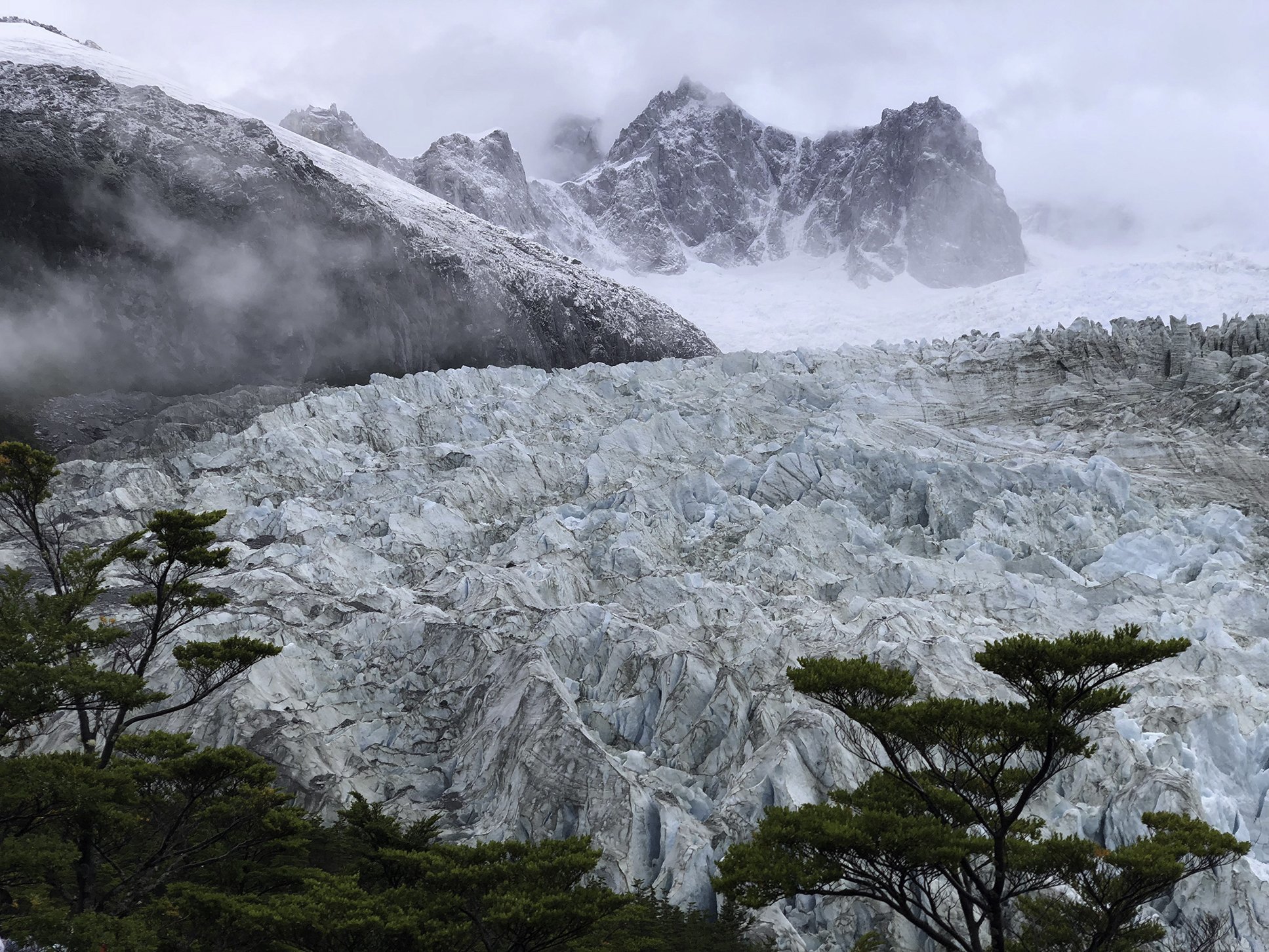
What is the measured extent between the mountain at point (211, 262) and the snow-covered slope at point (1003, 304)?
89.9 ft

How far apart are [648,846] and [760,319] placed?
8568cm

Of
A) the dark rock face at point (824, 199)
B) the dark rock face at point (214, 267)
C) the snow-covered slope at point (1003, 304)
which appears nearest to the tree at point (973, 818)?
the dark rock face at point (214, 267)

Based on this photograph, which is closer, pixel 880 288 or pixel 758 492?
pixel 758 492

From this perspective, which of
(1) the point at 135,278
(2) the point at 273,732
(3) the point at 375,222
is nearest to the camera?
(2) the point at 273,732

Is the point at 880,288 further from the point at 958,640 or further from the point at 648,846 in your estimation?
the point at 648,846

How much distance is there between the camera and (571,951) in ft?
47.3

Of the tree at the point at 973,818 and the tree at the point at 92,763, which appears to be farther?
the tree at the point at 92,763

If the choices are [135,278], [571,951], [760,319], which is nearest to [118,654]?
[571,951]

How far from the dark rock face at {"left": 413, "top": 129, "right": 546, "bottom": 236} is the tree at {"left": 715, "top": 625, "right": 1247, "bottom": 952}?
114 metres

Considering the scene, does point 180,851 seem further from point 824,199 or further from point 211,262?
point 824,199

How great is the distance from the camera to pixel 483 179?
12562 centimetres

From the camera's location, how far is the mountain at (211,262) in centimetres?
5731

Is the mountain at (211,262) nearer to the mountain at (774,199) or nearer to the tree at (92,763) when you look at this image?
the tree at (92,763)

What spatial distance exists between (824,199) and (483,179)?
60541 millimetres
